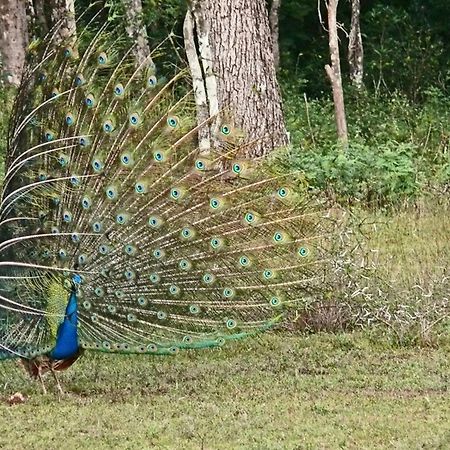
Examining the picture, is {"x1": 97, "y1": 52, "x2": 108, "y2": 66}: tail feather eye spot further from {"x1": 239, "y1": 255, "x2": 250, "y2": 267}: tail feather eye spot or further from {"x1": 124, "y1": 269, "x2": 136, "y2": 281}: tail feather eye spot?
{"x1": 239, "y1": 255, "x2": 250, "y2": 267}: tail feather eye spot

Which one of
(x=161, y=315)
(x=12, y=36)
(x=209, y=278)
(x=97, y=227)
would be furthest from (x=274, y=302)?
(x=12, y=36)

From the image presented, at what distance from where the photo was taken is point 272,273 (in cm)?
716

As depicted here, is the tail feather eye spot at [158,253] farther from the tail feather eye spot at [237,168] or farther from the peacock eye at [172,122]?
the peacock eye at [172,122]

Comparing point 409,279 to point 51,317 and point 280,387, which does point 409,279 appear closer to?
point 280,387

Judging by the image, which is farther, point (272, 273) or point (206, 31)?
point (206, 31)

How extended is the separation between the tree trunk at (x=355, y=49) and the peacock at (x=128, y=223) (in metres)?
12.2

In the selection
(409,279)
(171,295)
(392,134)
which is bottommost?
(392,134)

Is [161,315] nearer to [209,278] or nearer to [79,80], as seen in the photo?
[209,278]

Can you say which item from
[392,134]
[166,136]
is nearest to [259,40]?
[392,134]

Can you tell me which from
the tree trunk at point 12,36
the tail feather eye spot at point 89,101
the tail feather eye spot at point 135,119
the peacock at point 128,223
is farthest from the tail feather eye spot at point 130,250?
the tree trunk at point 12,36

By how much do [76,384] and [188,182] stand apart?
141 centimetres

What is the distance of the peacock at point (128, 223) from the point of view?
6770 mm

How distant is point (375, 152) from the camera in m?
13.0

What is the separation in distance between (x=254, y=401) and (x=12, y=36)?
324 inches
